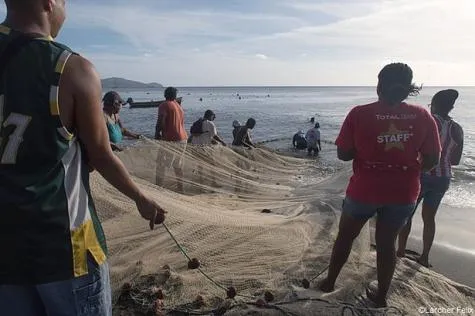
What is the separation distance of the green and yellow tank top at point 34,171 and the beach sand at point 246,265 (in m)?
1.82

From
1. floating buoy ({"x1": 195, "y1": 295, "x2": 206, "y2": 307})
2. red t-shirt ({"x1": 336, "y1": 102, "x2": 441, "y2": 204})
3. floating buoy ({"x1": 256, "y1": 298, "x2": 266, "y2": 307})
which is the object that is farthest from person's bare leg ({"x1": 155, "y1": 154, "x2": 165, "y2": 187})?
red t-shirt ({"x1": 336, "y1": 102, "x2": 441, "y2": 204})

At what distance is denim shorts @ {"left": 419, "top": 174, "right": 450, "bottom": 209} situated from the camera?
4652 millimetres

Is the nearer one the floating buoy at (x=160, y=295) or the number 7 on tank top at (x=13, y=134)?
the number 7 on tank top at (x=13, y=134)

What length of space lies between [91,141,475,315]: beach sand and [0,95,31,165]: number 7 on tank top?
2.06 metres

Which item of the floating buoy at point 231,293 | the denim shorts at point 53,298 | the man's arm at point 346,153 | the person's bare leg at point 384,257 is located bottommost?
the floating buoy at point 231,293

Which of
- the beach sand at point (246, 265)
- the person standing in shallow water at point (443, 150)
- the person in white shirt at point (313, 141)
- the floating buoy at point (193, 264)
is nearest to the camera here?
the beach sand at point (246, 265)

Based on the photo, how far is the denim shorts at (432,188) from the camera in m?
4.65

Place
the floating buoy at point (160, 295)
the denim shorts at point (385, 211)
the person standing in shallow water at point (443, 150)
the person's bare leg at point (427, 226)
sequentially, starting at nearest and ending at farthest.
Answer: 1. the denim shorts at point (385, 211)
2. the floating buoy at point (160, 295)
3. the person standing in shallow water at point (443, 150)
4. the person's bare leg at point (427, 226)

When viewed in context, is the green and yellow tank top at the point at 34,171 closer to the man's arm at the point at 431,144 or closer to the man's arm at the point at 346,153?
the man's arm at the point at 346,153

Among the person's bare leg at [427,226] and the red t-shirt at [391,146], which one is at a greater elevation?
the red t-shirt at [391,146]

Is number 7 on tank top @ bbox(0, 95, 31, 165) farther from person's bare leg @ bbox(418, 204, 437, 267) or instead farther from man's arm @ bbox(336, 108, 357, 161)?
person's bare leg @ bbox(418, 204, 437, 267)

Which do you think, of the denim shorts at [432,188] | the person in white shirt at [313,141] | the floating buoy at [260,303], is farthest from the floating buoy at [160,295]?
the person in white shirt at [313,141]

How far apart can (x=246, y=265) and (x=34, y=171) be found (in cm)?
263

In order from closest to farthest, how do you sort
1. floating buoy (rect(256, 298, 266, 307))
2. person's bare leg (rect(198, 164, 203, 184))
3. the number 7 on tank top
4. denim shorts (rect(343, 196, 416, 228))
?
the number 7 on tank top, floating buoy (rect(256, 298, 266, 307)), denim shorts (rect(343, 196, 416, 228)), person's bare leg (rect(198, 164, 203, 184))
